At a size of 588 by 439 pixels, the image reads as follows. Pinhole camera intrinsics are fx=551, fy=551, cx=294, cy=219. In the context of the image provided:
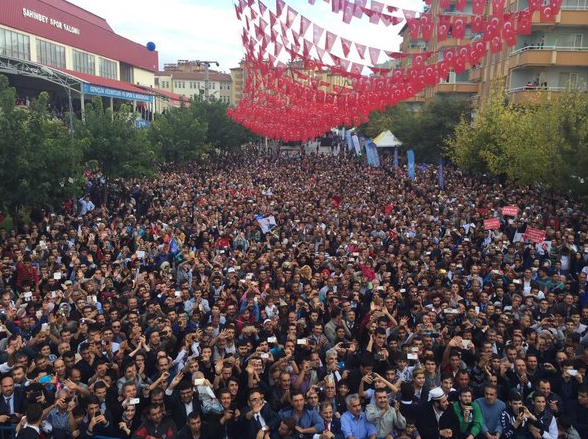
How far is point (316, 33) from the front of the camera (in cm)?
1305

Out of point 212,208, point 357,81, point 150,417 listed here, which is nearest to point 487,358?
point 150,417

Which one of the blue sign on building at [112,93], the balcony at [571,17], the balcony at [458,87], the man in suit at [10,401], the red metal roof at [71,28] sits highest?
the red metal roof at [71,28]

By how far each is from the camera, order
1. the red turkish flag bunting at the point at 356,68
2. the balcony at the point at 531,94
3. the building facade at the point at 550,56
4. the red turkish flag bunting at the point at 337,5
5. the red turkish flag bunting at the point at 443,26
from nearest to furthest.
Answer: the red turkish flag bunting at the point at 443,26
the red turkish flag bunting at the point at 337,5
the red turkish flag bunting at the point at 356,68
the balcony at the point at 531,94
the building facade at the point at 550,56

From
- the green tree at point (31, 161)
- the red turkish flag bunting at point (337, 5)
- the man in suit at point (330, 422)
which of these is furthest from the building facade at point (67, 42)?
the man in suit at point (330, 422)

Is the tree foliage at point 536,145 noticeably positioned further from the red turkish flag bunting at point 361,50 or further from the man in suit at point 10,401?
the man in suit at point 10,401

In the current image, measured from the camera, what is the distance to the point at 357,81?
15.9m

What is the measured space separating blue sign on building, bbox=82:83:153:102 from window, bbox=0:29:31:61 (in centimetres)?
663

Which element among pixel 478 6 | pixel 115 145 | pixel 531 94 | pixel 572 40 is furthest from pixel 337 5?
pixel 572 40

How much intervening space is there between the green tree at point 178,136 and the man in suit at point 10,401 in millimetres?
28995

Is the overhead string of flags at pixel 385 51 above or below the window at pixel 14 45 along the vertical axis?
below

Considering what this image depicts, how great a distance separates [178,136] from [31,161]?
2046 centimetres

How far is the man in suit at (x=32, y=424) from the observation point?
5359mm

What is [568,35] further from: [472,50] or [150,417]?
[150,417]

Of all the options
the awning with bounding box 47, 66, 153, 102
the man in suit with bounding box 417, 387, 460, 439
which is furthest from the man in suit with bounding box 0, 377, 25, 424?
the awning with bounding box 47, 66, 153, 102
